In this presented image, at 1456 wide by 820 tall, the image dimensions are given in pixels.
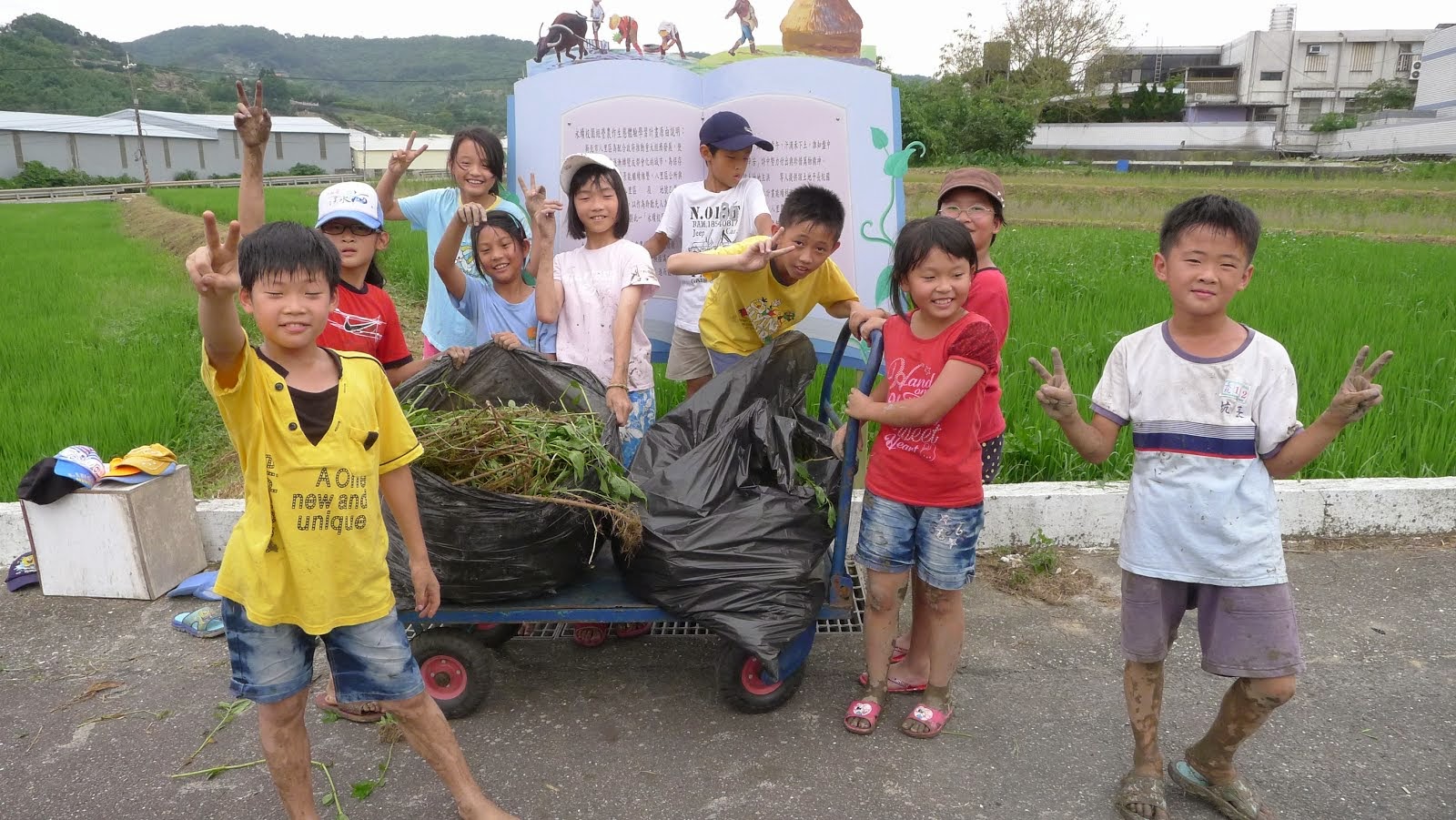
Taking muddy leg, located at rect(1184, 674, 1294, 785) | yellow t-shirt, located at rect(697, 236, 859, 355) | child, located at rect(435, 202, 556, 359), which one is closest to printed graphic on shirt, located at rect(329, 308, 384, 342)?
child, located at rect(435, 202, 556, 359)

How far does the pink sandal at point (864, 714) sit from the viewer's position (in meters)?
2.61

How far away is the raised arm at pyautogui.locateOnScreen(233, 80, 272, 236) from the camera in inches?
93.4

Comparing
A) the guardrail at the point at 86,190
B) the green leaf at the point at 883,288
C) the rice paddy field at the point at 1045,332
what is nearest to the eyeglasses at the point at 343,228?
the rice paddy field at the point at 1045,332

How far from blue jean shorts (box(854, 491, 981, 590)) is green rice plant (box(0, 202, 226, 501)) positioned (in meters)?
3.66

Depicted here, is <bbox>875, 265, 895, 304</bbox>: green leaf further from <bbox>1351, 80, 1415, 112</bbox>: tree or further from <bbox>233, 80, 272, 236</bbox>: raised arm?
<bbox>1351, 80, 1415, 112</bbox>: tree

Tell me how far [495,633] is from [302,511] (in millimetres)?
1156

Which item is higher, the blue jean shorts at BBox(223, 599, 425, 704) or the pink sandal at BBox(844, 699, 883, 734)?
the blue jean shorts at BBox(223, 599, 425, 704)

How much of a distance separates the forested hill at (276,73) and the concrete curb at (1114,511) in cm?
3043

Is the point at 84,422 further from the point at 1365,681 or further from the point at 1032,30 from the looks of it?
the point at 1032,30

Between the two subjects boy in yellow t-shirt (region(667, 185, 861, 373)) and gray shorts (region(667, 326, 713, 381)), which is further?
gray shorts (region(667, 326, 713, 381))

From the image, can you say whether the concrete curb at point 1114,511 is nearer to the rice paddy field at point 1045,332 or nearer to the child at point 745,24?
the rice paddy field at point 1045,332

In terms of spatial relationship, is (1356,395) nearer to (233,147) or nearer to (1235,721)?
(1235,721)

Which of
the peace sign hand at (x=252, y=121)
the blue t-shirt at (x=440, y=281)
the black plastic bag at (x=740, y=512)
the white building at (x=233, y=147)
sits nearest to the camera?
the peace sign hand at (x=252, y=121)

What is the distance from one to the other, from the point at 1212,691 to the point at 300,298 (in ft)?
9.04
